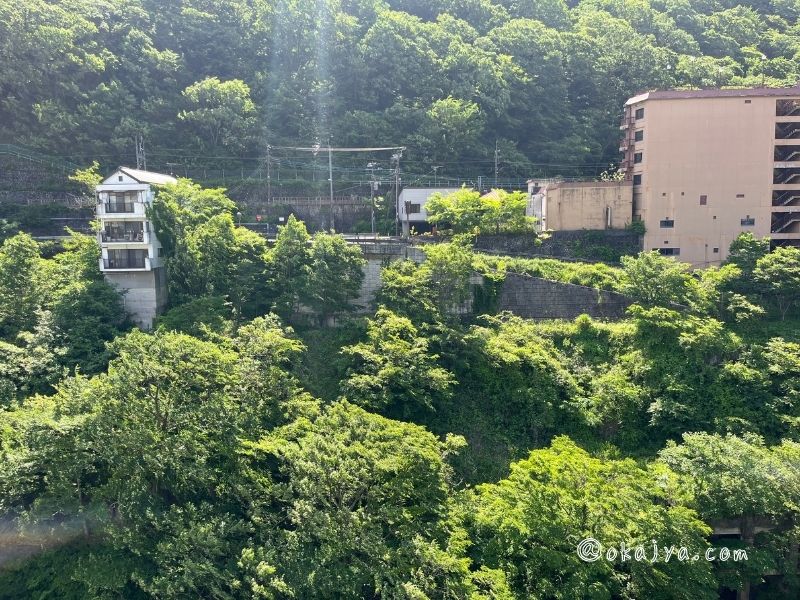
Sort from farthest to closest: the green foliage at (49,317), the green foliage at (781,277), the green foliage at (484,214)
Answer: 1. the green foliage at (484,214)
2. the green foliage at (781,277)
3. the green foliage at (49,317)

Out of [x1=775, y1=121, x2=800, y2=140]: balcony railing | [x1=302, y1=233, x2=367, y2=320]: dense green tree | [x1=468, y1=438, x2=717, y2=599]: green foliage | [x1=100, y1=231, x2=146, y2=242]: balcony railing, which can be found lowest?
[x1=468, y1=438, x2=717, y2=599]: green foliage

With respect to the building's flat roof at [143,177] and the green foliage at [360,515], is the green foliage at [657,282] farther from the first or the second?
the building's flat roof at [143,177]

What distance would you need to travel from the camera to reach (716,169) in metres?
26.8

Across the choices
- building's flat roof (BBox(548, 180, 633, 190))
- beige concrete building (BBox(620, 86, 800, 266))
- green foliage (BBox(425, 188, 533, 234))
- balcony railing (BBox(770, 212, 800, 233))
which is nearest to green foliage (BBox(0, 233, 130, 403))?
green foliage (BBox(425, 188, 533, 234))

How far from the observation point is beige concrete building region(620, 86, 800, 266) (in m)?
26.4

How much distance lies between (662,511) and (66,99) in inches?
1498

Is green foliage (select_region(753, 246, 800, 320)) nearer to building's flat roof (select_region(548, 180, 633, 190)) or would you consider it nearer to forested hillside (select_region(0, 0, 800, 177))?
building's flat roof (select_region(548, 180, 633, 190))

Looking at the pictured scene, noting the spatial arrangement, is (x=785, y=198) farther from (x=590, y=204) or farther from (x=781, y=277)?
(x=590, y=204)

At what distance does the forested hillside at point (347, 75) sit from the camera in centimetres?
3531

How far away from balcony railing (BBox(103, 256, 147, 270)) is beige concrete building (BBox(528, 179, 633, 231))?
18.0 m

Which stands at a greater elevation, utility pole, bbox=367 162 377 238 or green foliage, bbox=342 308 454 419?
utility pole, bbox=367 162 377 238

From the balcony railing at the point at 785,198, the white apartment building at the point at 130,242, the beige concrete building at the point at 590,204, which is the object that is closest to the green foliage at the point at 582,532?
the white apartment building at the point at 130,242

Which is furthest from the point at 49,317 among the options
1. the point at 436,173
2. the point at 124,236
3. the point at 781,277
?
the point at 781,277

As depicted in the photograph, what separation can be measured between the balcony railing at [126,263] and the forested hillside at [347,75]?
14.2 metres
